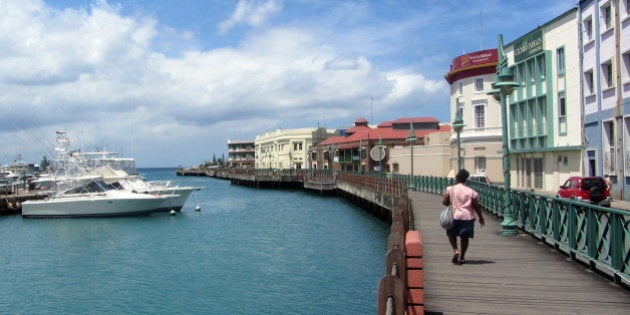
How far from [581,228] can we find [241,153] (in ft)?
549

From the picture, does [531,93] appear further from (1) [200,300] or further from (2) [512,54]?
(1) [200,300]

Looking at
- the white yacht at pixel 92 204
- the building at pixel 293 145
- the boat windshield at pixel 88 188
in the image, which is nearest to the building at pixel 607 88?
the white yacht at pixel 92 204

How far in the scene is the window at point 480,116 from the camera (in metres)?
51.4

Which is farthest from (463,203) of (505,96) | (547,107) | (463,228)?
(547,107)

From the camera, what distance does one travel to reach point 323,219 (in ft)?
140

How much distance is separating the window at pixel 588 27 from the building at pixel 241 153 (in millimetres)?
142171

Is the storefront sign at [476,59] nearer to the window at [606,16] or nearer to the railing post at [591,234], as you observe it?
the window at [606,16]

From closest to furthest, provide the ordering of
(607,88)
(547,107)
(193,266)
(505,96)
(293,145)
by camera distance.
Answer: (505,96), (193,266), (607,88), (547,107), (293,145)

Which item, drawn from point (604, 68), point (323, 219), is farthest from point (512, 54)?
point (323, 219)

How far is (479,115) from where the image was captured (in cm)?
5188

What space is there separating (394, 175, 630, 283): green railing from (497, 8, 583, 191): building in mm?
17668

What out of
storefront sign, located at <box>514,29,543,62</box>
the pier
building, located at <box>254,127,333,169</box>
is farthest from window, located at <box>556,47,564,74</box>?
building, located at <box>254,127,333,169</box>

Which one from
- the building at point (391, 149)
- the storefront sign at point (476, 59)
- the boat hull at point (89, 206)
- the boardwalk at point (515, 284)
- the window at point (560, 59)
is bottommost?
the boat hull at point (89, 206)

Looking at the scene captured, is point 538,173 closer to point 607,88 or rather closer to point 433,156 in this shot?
point 607,88
